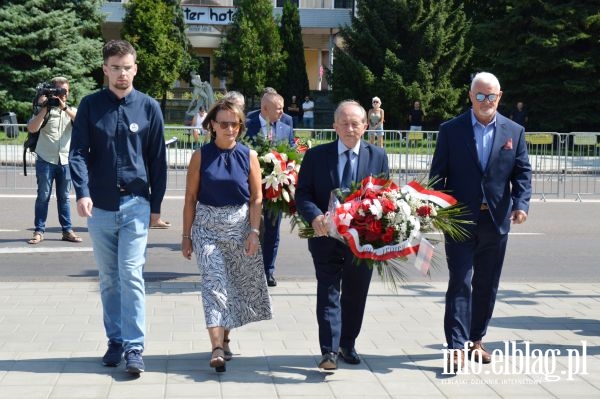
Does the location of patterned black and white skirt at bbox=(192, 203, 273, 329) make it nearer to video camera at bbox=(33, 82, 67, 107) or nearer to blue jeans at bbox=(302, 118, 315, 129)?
video camera at bbox=(33, 82, 67, 107)

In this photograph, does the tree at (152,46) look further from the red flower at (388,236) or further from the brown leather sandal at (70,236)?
the red flower at (388,236)

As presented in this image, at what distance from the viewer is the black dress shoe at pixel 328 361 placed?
21.7ft

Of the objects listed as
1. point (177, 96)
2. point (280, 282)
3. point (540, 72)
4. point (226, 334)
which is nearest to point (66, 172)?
point (280, 282)

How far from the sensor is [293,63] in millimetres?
50781

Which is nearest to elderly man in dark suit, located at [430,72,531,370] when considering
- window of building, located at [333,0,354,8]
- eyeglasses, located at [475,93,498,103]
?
eyeglasses, located at [475,93,498,103]

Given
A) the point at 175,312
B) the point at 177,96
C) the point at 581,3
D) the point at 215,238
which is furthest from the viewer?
the point at 177,96

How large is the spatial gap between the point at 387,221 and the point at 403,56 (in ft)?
122

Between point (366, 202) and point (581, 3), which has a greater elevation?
point (581, 3)

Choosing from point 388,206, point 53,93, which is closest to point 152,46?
point 53,93

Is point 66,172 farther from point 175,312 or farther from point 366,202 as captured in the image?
point 366,202

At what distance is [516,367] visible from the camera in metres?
6.91

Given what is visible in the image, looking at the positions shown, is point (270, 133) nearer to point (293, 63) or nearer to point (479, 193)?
point (479, 193)

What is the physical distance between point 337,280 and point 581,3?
111 ft

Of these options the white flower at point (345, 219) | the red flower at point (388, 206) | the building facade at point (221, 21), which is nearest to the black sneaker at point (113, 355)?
the white flower at point (345, 219)
